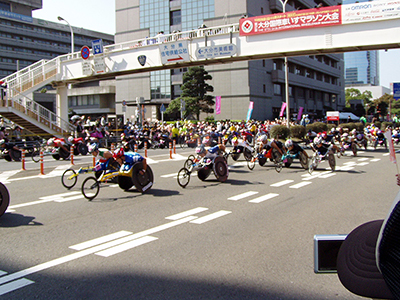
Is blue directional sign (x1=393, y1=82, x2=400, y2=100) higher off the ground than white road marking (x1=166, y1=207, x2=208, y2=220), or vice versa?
blue directional sign (x1=393, y1=82, x2=400, y2=100)

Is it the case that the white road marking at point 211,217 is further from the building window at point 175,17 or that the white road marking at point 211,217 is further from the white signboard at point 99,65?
the building window at point 175,17

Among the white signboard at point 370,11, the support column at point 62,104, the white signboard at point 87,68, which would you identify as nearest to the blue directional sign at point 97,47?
the white signboard at point 87,68

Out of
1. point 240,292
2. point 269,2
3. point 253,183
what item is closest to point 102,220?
point 240,292

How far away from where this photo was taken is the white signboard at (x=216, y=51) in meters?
23.8

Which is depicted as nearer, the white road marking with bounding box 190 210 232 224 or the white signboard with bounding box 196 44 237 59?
the white road marking with bounding box 190 210 232 224

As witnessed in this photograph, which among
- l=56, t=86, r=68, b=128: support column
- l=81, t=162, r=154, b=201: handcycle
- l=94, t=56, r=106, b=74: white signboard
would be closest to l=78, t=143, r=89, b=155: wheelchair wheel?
l=94, t=56, r=106, b=74: white signboard

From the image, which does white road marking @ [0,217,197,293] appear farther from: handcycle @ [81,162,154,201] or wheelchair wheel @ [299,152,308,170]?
wheelchair wheel @ [299,152,308,170]

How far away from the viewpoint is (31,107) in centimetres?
2652

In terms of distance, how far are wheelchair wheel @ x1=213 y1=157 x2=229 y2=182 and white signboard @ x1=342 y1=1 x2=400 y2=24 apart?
44.5 ft

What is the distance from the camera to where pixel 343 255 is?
1.73 m

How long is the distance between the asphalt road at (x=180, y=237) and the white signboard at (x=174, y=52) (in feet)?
50.4

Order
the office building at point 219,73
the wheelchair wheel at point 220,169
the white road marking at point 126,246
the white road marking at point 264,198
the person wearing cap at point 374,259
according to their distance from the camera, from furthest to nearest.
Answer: the office building at point 219,73 < the wheelchair wheel at point 220,169 < the white road marking at point 264,198 < the white road marking at point 126,246 < the person wearing cap at point 374,259

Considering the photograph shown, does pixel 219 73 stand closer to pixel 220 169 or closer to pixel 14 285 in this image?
pixel 220 169

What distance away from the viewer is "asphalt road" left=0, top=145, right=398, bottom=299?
169 inches
